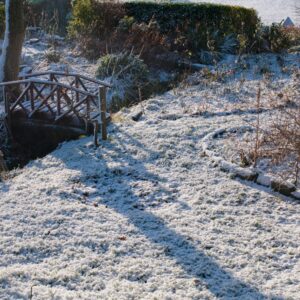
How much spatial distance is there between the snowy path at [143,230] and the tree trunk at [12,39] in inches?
154

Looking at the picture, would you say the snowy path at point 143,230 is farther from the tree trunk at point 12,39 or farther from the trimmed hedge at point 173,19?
the trimmed hedge at point 173,19

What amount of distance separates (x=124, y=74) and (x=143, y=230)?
264 inches

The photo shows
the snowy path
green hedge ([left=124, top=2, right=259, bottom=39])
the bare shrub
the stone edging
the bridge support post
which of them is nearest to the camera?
the snowy path

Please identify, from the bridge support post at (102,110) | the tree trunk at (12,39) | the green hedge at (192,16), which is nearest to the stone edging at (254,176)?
the bridge support post at (102,110)

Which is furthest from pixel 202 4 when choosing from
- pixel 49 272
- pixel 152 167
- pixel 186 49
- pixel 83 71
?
pixel 49 272

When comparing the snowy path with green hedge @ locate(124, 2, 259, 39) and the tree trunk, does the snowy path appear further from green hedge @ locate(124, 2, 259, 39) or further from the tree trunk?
green hedge @ locate(124, 2, 259, 39)

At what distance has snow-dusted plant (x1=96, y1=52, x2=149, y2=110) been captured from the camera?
1067cm

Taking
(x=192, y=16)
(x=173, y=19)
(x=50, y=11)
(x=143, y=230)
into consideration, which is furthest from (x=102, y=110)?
(x=50, y=11)

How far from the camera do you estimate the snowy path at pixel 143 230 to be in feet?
13.2

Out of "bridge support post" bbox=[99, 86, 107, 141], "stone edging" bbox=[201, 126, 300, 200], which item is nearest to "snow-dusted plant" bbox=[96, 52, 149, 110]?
"bridge support post" bbox=[99, 86, 107, 141]

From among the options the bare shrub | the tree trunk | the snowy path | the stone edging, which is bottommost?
the snowy path

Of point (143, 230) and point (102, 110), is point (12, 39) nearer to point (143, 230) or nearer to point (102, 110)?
point (102, 110)

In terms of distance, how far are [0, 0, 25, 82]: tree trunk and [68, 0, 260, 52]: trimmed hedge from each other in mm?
3525

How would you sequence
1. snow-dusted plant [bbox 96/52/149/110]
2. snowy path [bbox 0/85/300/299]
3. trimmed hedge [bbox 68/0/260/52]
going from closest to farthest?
1. snowy path [bbox 0/85/300/299]
2. snow-dusted plant [bbox 96/52/149/110]
3. trimmed hedge [bbox 68/0/260/52]
